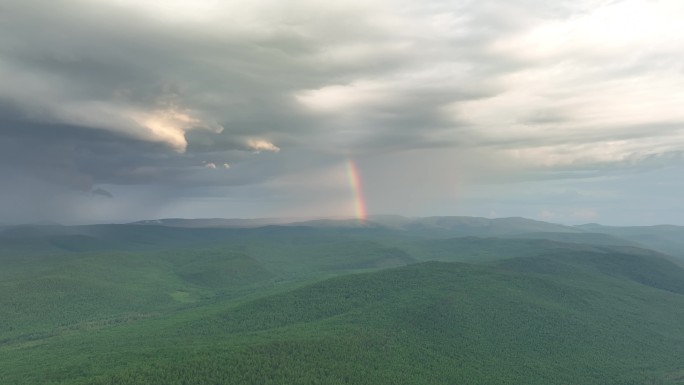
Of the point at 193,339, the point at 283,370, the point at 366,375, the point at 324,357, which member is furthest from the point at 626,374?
the point at 193,339

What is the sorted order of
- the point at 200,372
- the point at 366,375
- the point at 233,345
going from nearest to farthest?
the point at 200,372 < the point at 366,375 < the point at 233,345

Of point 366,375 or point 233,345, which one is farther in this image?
point 233,345

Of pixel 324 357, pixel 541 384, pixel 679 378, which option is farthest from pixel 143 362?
pixel 679 378

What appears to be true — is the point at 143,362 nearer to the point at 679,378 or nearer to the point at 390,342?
the point at 390,342

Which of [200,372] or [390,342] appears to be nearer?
[200,372]

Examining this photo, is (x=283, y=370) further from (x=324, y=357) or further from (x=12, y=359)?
(x=12, y=359)

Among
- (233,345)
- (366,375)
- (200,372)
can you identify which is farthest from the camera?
(233,345)

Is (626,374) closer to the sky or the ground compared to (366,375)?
closer to the ground

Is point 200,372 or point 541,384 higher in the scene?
point 200,372

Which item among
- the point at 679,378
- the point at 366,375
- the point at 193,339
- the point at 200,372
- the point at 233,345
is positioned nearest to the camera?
the point at 200,372
